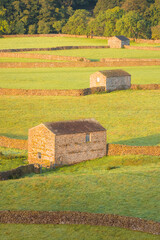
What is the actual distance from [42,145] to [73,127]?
10.6ft

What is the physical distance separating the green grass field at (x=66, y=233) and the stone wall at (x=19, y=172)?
10699mm

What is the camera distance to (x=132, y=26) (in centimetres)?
17325

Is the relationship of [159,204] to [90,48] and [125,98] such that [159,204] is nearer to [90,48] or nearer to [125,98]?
[125,98]

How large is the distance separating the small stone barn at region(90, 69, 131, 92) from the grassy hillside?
45411mm

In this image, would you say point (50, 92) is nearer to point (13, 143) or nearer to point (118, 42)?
point (13, 143)

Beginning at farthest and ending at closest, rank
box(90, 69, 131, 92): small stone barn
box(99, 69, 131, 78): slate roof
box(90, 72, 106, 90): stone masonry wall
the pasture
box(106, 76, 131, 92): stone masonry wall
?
box(106, 76, 131, 92): stone masonry wall
box(99, 69, 131, 78): slate roof
box(90, 69, 131, 92): small stone barn
box(90, 72, 106, 90): stone masonry wall
the pasture

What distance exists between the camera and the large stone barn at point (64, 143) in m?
Result: 50.4

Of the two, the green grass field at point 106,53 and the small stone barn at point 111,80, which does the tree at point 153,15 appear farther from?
the small stone barn at point 111,80

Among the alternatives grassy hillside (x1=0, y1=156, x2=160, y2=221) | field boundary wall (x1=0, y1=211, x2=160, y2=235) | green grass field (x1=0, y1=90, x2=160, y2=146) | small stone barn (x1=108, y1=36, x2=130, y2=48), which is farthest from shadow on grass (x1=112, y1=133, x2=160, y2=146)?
small stone barn (x1=108, y1=36, x2=130, y2=48)

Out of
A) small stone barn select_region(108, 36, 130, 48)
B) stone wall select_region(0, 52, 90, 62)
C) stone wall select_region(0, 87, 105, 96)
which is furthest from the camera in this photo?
small stone barn select_region(108, 36, 130, 48)

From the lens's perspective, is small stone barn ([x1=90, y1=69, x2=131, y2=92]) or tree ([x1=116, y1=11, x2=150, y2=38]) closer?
small stone barn ([x1=90, y1=69, x2=131, y2=92])

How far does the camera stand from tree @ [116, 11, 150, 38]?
174 meters

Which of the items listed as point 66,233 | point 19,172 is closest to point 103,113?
point 19,172

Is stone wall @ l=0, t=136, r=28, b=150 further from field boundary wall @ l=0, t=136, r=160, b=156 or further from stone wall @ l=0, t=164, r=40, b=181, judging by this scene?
field boundary wall @ l=0, t=136, r=160, b=156
